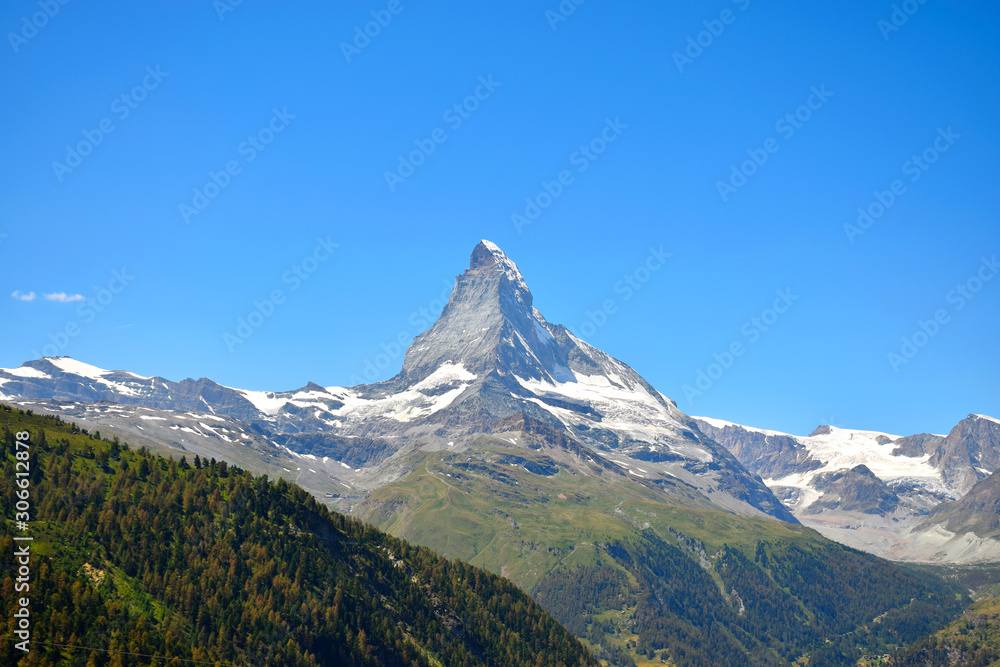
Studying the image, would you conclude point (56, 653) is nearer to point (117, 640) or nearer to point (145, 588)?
point (117, 640)

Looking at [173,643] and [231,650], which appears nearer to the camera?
[173,643]

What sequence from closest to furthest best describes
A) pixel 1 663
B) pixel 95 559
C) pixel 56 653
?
pixel 1 663, pixel 56 653, pixel 95 559

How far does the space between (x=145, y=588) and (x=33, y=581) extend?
30.9 meters

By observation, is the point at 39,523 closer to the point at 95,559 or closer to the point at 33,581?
the point at 95,559

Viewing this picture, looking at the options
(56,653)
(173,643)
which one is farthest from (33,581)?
(173,643)

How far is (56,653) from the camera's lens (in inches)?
6309

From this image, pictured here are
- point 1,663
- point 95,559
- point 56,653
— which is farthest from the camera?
point 95,559

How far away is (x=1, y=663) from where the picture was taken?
5807 inches

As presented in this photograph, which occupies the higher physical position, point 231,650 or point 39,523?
point 39,523

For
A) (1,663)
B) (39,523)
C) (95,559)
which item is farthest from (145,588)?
(1,663)

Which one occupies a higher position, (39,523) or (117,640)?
(39,523)

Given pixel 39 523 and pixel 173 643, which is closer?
pixel 173 643

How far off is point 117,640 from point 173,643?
1293 cm

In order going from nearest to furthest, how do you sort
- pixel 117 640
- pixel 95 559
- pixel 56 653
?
pixel 56 653 → pixel 117 640 → pixel 95 559
